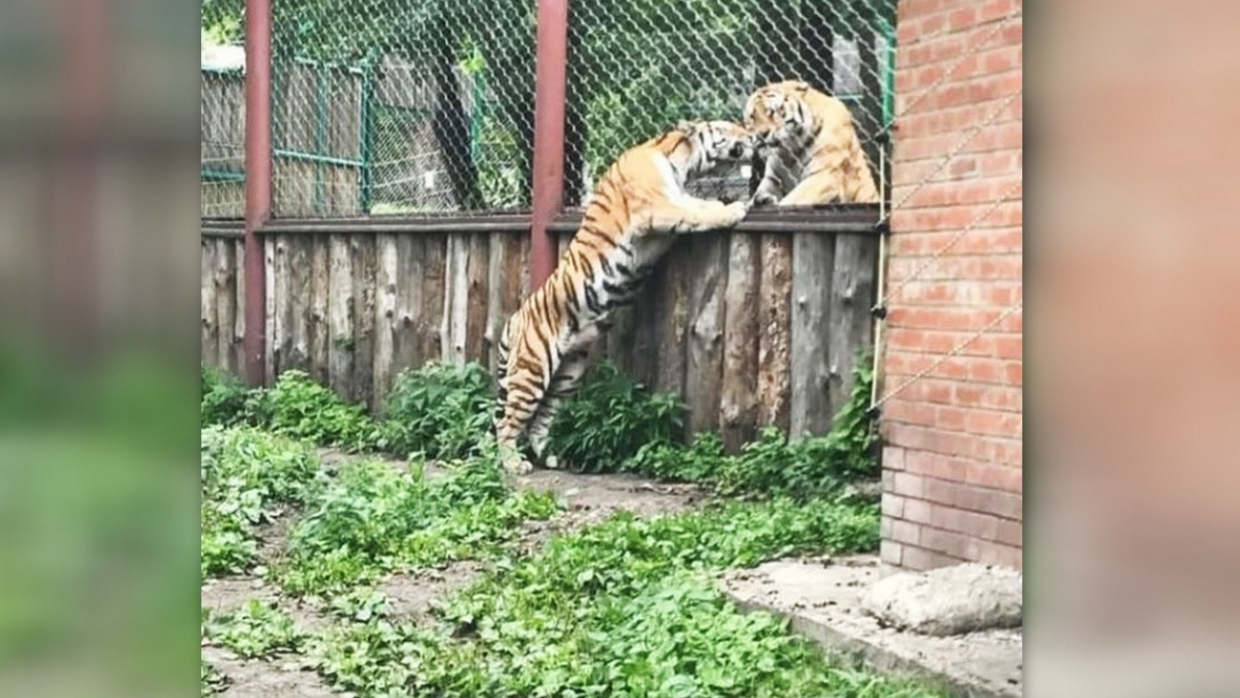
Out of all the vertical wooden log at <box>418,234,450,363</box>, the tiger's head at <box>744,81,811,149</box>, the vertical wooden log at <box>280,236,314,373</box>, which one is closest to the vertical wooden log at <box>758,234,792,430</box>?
the tiger's head at <box>744,81,811,149</box>

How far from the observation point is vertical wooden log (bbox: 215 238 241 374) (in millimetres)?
9469

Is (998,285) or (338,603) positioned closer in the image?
(998,285)

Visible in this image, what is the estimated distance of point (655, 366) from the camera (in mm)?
6836

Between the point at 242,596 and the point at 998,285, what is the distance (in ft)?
8.84

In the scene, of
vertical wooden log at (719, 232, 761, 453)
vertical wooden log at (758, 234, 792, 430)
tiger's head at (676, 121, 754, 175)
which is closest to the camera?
vertical wooden log at (758, 234, 792, 430)

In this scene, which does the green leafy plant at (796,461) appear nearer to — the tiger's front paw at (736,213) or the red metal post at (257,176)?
the tiger's front paw at (736,213)

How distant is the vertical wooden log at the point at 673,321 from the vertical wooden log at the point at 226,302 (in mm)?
3769

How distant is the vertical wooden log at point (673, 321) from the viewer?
21.9ft

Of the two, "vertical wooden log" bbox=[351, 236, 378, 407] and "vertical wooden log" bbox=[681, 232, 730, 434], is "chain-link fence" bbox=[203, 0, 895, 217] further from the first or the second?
"vertical wooden log" bbox=[681, 232, 730, 434]

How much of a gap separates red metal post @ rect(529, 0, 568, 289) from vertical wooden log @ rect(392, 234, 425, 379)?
43.5 inches

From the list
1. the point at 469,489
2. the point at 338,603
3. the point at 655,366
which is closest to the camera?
the point at 338,603
